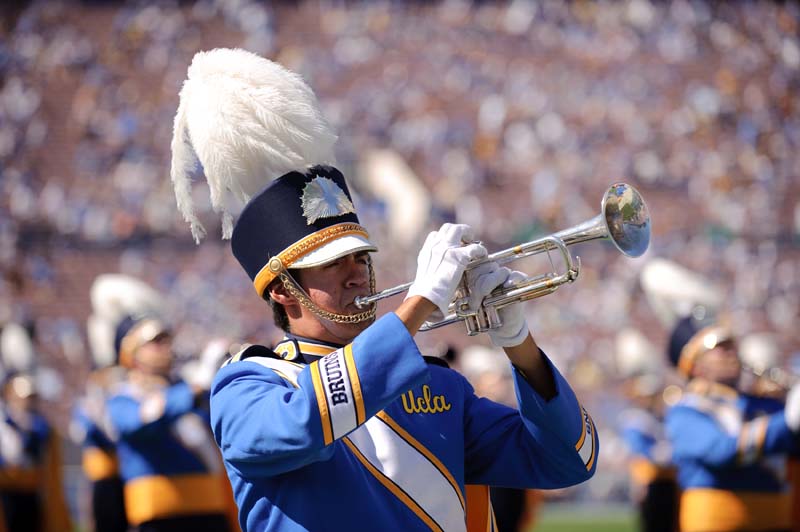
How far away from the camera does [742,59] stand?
89.8ft

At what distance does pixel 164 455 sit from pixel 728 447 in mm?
3089

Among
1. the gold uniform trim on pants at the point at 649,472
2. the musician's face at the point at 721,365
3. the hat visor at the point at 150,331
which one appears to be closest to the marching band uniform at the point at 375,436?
the musician's face at the point at 721,365

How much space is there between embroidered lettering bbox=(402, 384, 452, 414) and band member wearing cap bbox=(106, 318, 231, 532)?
396 centimetres

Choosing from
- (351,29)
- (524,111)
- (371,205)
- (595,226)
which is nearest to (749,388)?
(595,226)

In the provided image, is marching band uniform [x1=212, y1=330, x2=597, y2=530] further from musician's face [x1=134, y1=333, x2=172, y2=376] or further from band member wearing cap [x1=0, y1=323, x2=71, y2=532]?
band member wearing cap [x1=0, y1=323, x2=71, y2=532]

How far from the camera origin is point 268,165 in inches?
112

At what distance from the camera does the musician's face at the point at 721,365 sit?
6637mm

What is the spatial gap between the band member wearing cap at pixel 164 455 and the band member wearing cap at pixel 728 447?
8.55ft

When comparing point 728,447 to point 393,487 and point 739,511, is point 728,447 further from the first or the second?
point 393,487

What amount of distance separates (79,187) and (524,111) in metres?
9.18

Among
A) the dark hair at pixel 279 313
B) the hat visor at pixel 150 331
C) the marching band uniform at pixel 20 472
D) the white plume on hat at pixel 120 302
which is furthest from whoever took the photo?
the marching band uniform at pixel 20 472

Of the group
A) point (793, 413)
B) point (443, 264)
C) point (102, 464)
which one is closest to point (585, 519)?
point (102, 464)

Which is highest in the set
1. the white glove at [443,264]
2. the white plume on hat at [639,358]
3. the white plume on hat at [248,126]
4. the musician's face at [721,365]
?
the white plume on hat at [248,126]

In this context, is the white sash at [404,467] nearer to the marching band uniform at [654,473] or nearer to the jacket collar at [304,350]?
the jacket collar at [304,350]
